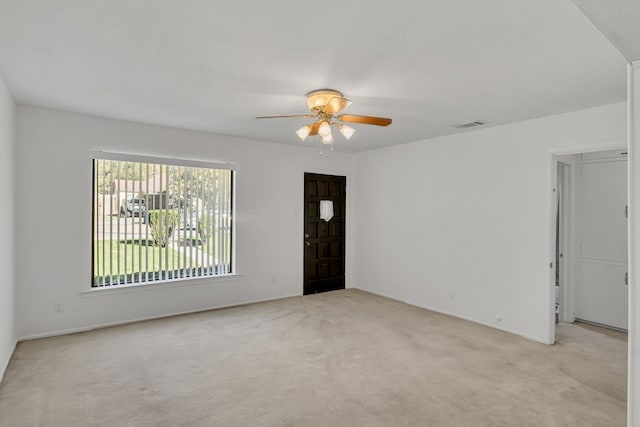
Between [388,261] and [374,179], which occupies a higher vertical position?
[374,179]

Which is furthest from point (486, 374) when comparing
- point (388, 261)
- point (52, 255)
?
point (52, 255)

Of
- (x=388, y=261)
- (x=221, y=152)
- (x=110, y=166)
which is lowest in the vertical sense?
(x=388, y=261)

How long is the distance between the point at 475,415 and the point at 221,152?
4.47 metres

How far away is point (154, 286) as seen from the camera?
4766mm

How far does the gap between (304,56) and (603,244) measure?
15.3 feet

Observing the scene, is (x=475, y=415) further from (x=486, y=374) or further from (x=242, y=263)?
(x=242, y=263)

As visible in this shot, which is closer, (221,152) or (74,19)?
(74,19)

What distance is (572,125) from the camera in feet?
12.7

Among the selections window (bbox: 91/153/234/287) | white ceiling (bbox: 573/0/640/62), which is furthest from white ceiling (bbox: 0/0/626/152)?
window (bbox: 91/153/234/287)

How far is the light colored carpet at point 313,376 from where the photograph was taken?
257 centimetres

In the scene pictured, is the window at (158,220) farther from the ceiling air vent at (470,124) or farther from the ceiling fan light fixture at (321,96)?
the ceiling air vent at (470,124)

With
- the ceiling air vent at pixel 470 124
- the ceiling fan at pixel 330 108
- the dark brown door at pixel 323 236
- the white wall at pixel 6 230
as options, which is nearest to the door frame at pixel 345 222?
the dark brown door at pixel 323 236

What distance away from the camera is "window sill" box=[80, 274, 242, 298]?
434 centimetres

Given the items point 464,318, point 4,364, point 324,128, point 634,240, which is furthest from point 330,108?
point 4,364
